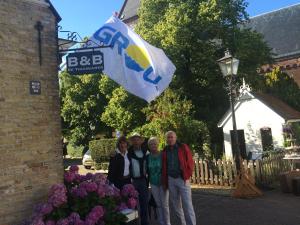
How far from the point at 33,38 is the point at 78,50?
2.48ft

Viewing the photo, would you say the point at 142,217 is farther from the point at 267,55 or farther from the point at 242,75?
the point at 267,55

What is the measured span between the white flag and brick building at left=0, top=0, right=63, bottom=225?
0.91 m

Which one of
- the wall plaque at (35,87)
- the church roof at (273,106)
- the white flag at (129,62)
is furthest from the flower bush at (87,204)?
the church roof at (273,106)

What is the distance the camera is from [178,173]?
23.4 feet

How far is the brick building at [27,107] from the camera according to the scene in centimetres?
605

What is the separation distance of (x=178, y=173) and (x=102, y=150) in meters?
19.3

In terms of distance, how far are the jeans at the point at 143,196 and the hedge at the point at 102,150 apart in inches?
724

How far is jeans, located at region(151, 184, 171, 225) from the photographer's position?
738 cm

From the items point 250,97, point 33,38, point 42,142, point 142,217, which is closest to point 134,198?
point 142,217

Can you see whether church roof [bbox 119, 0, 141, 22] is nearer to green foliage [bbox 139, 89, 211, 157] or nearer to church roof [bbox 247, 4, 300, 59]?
church roof [bbox 247, 4, 300, 59]

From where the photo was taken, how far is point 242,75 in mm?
21578

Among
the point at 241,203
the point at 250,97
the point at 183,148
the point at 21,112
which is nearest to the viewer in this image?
the point at 21,112

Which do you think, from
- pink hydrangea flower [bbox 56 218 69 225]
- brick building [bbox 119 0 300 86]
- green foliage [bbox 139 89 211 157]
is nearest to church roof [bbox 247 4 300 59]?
brick building [bbox 119 0 300 86]

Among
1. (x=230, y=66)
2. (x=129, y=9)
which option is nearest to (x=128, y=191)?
(x=230, y=66)
